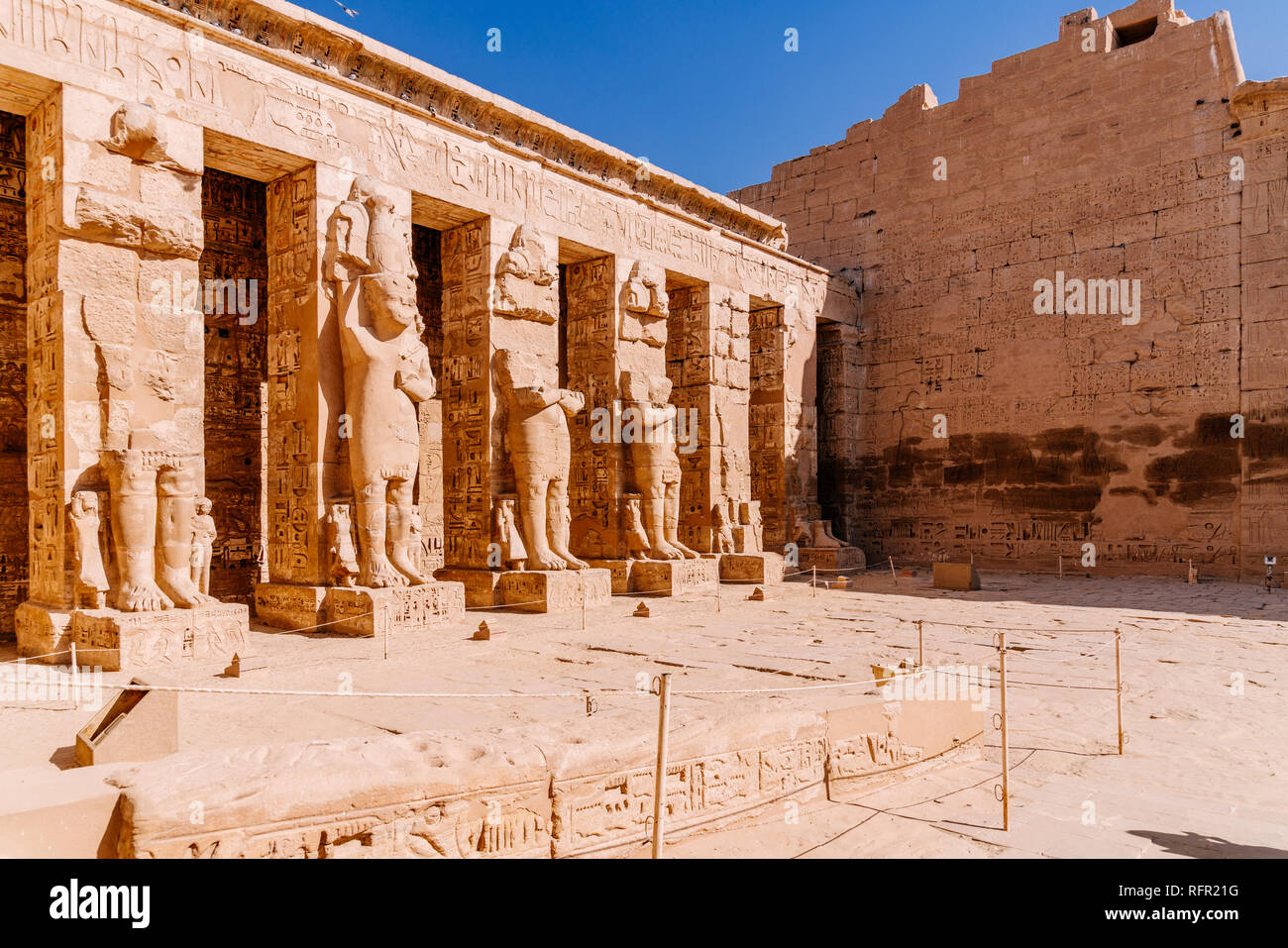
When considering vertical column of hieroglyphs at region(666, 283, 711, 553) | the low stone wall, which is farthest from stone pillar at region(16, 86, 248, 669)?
vertical column of hieroglyphs at region(666, 283, 711, 553)

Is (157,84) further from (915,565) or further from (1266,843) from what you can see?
(915,565)

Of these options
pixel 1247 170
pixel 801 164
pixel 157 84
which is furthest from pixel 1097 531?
pixel 157 84

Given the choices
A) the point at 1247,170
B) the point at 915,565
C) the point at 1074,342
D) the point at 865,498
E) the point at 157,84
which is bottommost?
the point at 915,565

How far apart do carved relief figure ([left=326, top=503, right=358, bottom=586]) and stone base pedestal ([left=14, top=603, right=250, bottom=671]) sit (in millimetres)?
1209

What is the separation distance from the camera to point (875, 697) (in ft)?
13.9

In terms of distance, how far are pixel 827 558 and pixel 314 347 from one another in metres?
8.61

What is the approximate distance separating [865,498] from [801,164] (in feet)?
21.7

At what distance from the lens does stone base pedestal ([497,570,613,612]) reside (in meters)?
9.05

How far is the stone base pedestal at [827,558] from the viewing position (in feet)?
45.2

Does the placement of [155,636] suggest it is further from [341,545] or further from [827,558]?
[827,558]

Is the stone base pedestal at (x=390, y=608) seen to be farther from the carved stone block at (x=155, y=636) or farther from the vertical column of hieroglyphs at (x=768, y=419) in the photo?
the vertical column of hieroglyphs at (x=768, y=419)

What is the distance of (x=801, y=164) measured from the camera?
17.1m

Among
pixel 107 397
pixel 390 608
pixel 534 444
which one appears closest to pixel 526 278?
pixel 534 444

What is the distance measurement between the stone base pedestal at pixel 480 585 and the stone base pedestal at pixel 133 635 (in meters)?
2.95
